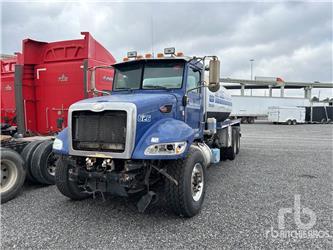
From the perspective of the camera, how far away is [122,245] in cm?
351

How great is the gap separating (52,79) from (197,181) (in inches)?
177

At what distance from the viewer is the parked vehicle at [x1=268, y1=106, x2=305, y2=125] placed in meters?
34.3

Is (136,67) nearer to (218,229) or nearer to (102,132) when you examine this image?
(102,132)

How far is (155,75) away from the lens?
526 cm

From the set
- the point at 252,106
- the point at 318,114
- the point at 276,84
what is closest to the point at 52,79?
the point at 252,106

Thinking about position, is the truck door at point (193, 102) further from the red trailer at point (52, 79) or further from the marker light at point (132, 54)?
the red trailer at point (52, 79)

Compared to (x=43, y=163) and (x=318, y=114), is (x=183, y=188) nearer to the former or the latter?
(x=43, y=163)

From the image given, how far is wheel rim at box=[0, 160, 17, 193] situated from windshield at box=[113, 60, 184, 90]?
2500 millimetres

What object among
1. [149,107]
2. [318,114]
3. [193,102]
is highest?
[193,102]

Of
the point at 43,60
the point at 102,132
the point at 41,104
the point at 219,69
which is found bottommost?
the point at 102,132

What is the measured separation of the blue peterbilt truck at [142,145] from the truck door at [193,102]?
11 cm

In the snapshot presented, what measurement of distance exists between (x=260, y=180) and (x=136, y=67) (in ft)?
12.6

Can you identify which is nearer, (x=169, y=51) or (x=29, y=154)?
(x=169, y=51)

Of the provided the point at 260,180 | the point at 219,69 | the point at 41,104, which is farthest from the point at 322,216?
the point at 41,104
